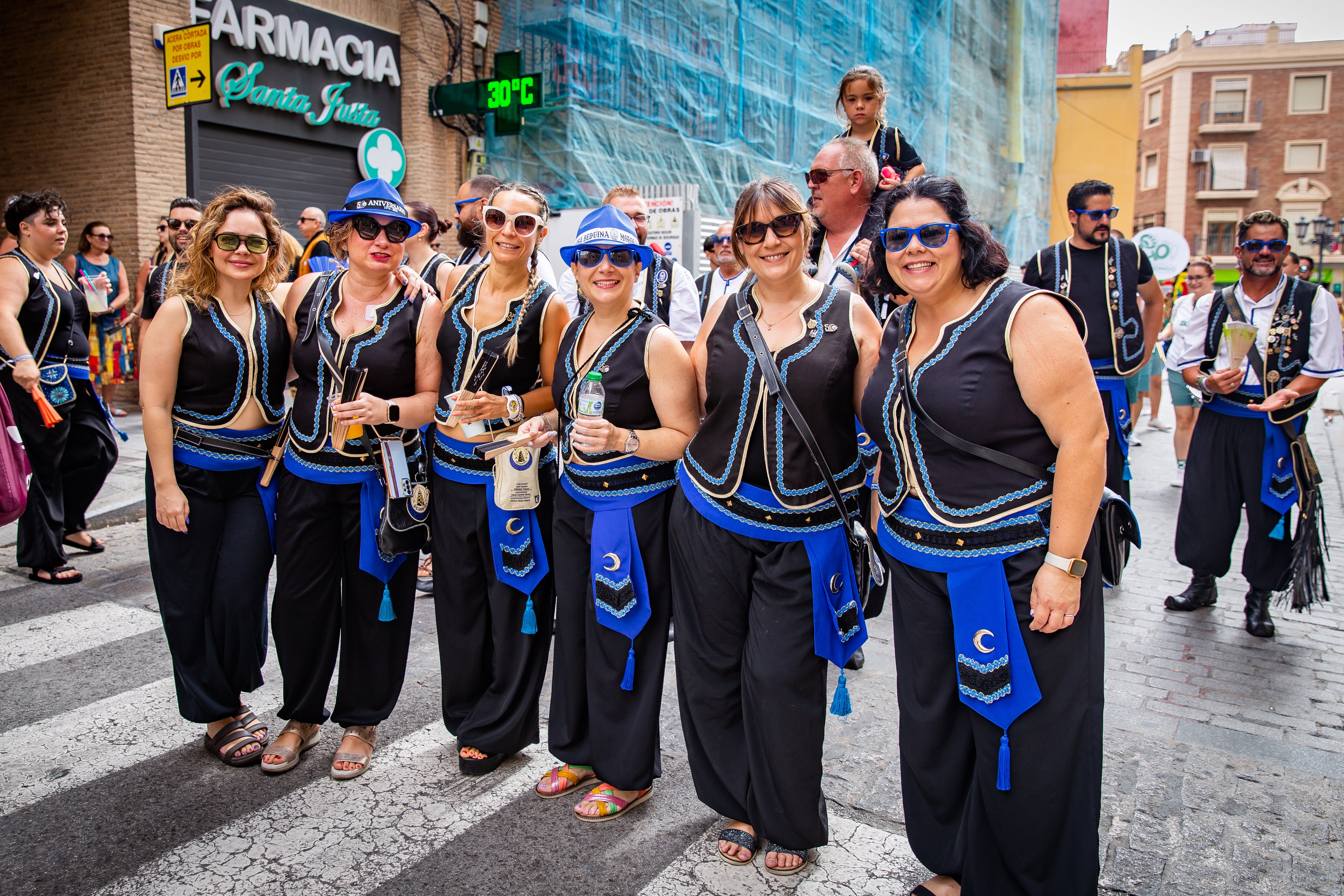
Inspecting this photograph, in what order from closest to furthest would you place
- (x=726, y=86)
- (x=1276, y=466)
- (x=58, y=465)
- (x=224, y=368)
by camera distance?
(x=224, y=368)
(x=1276, y=466)
(x=58, y=465)
(x=726, y=86)

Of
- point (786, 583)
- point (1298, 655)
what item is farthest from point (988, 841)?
point (1298, 655)

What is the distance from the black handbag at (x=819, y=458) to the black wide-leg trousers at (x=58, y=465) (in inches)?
189

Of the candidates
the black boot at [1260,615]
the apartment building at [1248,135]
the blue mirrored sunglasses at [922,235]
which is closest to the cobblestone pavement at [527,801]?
the black boot at [1260,615]

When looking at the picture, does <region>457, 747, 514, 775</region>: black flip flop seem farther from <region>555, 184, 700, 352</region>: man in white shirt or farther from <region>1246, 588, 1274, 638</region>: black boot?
<region>1246, 588, 1274, 638</region>: black boot

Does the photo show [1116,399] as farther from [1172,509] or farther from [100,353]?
[100,353]

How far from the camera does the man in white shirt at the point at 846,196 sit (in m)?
4.13

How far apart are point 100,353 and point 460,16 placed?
27.7ft

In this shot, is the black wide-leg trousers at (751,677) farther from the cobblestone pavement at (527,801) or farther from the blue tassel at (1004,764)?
the blue tassel at (1004,764)

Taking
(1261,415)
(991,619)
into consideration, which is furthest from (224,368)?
(1261,415)

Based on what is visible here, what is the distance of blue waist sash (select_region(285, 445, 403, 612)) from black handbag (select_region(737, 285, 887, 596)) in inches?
56.0

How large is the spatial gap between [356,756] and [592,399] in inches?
69.1

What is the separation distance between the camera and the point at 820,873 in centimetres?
292

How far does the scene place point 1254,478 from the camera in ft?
17.0

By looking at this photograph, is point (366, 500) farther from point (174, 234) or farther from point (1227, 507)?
point (174, 234)
